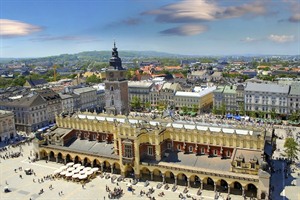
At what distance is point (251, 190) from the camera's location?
211 ft

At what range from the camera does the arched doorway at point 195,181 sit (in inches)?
2682

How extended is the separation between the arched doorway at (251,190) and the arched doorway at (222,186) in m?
4.34

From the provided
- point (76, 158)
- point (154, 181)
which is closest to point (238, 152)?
point (154, 181)

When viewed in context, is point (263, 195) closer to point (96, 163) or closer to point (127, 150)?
point (127, 150)

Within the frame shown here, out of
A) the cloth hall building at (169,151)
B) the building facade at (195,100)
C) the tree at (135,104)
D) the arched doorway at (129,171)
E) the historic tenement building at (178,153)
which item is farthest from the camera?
the tree at (135,104)

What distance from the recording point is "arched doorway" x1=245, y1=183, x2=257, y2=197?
62656mm

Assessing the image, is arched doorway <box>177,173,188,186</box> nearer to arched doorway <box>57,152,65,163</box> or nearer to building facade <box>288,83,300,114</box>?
arched doorway <box>57,152,65,163</box>

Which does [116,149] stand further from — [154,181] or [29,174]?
[29,174]

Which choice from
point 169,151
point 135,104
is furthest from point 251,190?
point 135,104

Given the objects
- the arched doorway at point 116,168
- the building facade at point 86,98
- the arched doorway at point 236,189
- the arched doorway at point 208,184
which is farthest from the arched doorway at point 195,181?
the building facade at point 86,98

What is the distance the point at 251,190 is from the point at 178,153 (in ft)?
59.7

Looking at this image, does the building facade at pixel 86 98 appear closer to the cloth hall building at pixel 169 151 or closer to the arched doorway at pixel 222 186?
the cloth hall building at pixel 169 151

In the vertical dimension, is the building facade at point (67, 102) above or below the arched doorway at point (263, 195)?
above

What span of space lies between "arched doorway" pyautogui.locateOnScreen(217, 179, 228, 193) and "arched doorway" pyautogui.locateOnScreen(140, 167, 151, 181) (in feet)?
53.9
